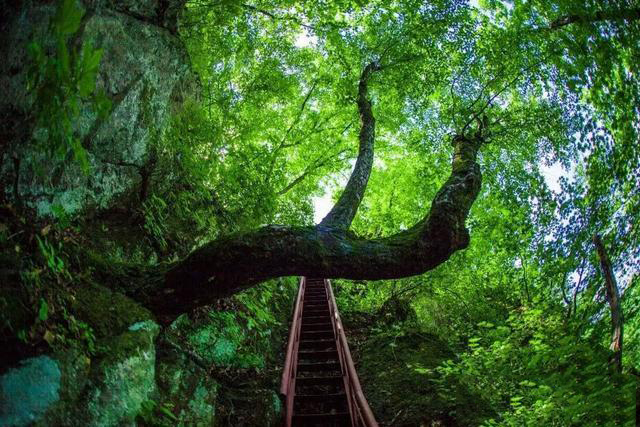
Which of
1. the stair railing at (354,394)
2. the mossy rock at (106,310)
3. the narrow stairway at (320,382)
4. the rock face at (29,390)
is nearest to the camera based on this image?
the rock face at (29,390)

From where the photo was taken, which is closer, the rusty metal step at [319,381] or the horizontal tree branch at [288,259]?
the horizontal tree branch at [288,259]

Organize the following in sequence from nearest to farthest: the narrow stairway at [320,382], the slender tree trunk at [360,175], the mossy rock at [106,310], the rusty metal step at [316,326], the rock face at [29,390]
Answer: the rock face at [29,390]
the mossy rock at [106,310]
the slender tree trunk at [360,175]
the narrow stairway at [320,382]
the rusty metal step at [316,326]

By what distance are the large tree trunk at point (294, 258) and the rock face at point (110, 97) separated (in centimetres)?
124

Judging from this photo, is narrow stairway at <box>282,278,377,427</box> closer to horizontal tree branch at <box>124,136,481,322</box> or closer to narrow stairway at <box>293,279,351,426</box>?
narrow stairway at <box>293,279,351,426</box>

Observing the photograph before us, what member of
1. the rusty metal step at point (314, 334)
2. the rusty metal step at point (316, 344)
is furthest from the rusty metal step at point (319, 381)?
the rusty metal step at point (314, 334)

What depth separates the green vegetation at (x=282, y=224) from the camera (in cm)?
299

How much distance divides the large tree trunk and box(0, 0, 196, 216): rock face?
1244mm

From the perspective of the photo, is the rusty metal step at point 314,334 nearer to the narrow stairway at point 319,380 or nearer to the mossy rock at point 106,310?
the narrow stairway at point 319,380

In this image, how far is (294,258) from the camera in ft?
12.5

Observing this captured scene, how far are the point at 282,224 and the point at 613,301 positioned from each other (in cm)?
350

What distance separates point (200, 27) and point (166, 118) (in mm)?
2576

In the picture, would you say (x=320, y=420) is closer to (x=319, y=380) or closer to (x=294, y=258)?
(x=319, y=380)

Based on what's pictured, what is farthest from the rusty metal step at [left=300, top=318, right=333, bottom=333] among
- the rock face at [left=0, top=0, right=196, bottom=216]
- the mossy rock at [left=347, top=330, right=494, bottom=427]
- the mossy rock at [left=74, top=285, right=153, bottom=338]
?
the mossy rock at [left=74, top=285, right=153, bottom=338]

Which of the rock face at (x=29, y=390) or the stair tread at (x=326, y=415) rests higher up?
the rock face at (x=29, y=390)
